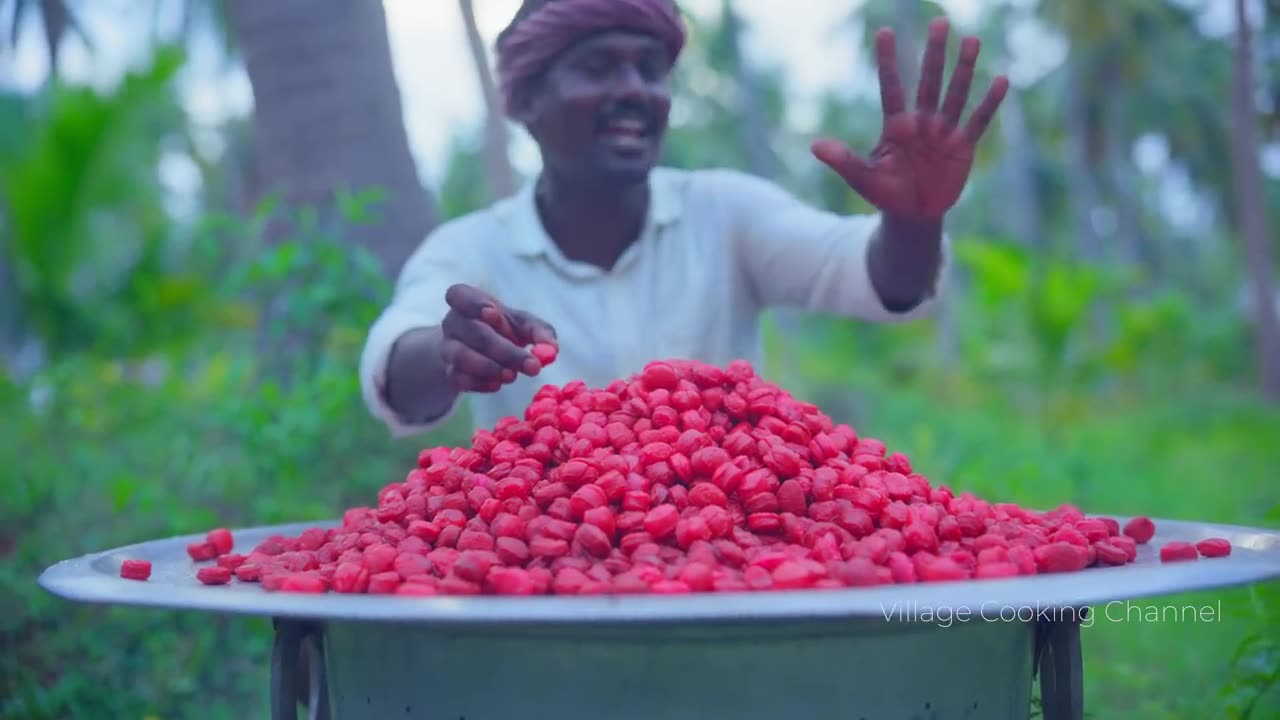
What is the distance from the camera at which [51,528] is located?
352 centimetres

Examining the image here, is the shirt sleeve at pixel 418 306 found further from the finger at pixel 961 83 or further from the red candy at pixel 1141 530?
the red candy at pixel 1141 530

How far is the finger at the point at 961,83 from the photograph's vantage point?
61.3 inches

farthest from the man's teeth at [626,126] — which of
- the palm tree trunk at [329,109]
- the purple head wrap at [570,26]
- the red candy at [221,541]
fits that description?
the palm tree trunk at [329,109]

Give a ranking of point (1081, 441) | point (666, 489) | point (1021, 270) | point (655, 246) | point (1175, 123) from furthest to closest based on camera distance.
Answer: point (1175, 123) → point (1081, 441) → point (1021, 270) → point (655, 246) → point (666, 489)

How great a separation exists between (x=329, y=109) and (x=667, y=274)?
1.59 m

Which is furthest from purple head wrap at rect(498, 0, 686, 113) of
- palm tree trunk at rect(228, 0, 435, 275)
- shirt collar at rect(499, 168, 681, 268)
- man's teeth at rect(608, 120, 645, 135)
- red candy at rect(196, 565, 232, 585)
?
palm tree trunk at rect(228, 0, 435, 275)

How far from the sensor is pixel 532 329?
1.51m

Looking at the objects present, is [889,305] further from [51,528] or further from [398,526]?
[51,528]

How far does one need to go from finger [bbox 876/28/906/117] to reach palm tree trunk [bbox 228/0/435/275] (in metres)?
2.06

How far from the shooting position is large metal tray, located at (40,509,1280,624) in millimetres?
982

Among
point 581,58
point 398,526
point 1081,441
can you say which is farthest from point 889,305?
point 1081,441

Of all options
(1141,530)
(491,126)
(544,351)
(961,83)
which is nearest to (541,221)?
(544,351)

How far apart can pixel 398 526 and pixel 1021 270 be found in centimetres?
831

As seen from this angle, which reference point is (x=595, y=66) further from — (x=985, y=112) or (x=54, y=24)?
(x=54, y=24)
